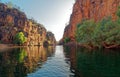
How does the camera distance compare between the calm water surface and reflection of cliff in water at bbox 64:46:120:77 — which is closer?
reflection of cliff in water at bbox 64:46:120:77

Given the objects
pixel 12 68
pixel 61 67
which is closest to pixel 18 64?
pixel 12 68

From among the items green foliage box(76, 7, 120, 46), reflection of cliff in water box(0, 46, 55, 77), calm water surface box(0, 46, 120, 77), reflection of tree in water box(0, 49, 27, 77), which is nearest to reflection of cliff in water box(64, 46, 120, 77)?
calm water surface box(0, 46, 120, 77)

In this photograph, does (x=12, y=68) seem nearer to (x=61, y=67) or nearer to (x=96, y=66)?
(x=61, y=67)

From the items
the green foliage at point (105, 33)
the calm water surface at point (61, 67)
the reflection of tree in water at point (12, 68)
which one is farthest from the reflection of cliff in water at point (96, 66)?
the green foliage at point (105, 33)

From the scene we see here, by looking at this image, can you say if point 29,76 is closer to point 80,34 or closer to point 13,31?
point 80,34

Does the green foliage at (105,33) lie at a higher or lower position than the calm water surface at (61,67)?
higher

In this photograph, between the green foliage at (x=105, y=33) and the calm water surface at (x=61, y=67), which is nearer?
the calm water surface at (x=61, y=67)

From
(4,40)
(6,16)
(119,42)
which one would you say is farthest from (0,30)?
(119,42)

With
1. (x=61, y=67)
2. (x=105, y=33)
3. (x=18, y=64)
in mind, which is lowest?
(x=61, y=67)

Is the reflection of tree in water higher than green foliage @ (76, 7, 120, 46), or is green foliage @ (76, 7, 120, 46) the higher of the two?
green foliage @ (76, 7, 120, 46)

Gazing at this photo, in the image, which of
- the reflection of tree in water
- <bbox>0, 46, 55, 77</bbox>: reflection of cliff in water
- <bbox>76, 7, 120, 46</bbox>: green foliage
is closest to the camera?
the reflection of tree in water

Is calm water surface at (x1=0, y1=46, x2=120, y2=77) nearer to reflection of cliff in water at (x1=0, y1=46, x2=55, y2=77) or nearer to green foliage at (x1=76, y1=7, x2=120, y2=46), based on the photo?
reflection of cliff in water at (x1=0, y1=46, x2=55, y2=77)

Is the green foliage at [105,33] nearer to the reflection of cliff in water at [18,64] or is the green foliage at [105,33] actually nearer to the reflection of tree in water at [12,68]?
the reflection of cliff in water at [18,64]

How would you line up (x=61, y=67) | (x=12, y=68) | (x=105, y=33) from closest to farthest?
(x=12, y=68) < (x=61, y=67) < (x=105, y=33)
